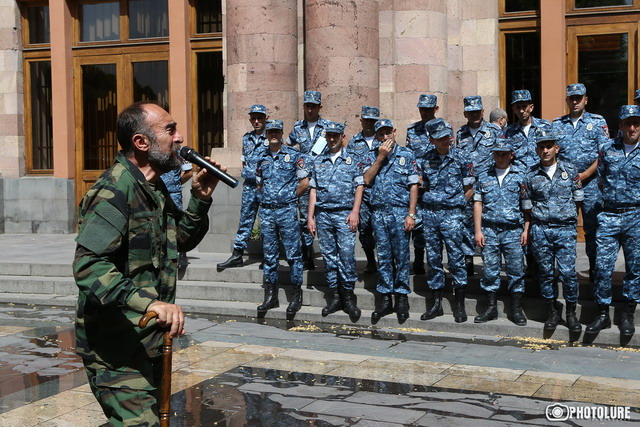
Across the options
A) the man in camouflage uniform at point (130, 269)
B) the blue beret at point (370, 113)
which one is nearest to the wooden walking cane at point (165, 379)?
the man in camouflage uniform at point (130, 269)

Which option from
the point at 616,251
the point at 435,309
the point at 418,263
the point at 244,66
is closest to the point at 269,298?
the point at 418,263

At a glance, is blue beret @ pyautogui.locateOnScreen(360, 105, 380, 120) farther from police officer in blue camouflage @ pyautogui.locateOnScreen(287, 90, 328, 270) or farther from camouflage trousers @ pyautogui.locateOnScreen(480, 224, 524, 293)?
camouflage trousers @ pyautogui.locateOnScreen(480, 224, 524, 293)

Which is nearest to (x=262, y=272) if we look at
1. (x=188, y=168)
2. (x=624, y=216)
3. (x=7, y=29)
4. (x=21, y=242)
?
(x=188, y=168)

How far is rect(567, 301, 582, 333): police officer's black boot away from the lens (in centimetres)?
859

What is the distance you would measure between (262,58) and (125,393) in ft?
32.0

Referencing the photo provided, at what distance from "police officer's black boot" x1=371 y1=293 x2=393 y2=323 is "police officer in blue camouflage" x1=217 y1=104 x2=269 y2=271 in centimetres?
241

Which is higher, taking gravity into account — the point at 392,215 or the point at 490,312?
the point at 392,215

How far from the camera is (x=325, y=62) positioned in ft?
41.4

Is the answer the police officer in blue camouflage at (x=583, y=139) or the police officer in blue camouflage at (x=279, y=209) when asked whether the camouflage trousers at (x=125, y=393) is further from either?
the police officer in blue camouflage at (x=583, y=139)

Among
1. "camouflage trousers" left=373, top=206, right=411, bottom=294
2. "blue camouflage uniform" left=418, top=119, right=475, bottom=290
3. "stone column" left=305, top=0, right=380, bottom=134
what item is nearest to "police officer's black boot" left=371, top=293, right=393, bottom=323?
"camouflage trousers" left=373, top=206, right=411, bottom=294

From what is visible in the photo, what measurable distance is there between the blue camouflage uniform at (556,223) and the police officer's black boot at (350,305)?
1987 mm

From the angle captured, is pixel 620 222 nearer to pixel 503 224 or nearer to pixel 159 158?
pixel 503 224

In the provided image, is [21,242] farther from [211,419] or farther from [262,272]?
[211,419]

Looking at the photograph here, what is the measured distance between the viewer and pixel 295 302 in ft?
32.6
